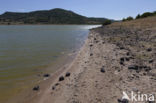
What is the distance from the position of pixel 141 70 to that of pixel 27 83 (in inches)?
237

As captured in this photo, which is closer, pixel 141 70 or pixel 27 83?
pixel 141 70

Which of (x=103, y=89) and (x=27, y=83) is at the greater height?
(x=103, y=89)

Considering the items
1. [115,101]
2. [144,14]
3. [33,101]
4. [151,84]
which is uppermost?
[144,14]

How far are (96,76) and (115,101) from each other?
2.15 metres

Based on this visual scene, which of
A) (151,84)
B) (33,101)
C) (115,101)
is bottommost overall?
(33,101)

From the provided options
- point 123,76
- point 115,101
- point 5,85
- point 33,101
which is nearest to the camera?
point 115,101

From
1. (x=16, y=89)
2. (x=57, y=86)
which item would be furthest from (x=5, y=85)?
(x=57, y=86)

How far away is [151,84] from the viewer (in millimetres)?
4363

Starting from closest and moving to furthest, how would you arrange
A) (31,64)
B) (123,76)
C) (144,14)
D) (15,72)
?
(123,76) < (15,72) < (31,64) < (144,14)

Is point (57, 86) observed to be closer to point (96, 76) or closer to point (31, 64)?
point (96, 76)

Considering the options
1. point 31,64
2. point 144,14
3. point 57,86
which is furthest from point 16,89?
point 144,14

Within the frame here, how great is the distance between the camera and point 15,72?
797 cm

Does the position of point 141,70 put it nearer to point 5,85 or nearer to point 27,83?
point 27,83

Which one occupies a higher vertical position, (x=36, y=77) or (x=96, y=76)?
(x=96, y=76)
